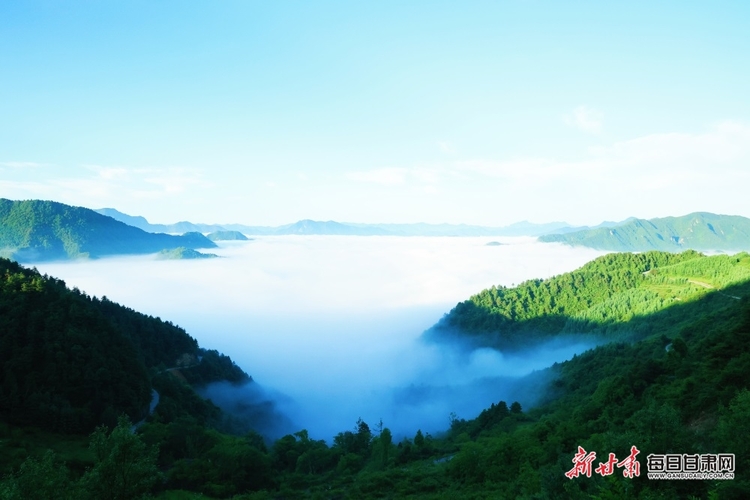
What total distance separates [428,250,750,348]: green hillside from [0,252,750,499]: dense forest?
1.01 m

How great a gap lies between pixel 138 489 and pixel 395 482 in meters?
30.1

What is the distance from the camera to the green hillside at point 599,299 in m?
102

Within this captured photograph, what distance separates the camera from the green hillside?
10200 cm

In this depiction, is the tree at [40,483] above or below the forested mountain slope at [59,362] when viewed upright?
above

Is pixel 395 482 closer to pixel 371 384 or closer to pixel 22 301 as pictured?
pixel 22 301

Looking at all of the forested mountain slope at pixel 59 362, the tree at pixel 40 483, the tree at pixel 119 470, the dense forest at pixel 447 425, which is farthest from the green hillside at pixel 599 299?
the forested mountain slope at pixel 59 362

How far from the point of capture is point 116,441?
26062 mm

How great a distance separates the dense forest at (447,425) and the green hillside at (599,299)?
1.01 meters

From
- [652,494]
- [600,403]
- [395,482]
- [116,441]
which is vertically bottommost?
[395,482]

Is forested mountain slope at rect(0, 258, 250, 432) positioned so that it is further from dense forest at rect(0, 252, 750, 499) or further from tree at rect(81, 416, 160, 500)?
tree at rect(81, 416, 160, 500)

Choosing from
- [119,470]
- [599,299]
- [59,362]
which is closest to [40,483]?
[119,470]

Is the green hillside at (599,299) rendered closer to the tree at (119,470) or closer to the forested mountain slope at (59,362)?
the tree at (119,470)

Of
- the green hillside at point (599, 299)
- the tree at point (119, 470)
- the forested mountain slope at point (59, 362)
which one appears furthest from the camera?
the green hillside at point (599, 299)

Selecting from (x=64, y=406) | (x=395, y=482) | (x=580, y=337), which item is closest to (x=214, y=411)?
(x=64, y=406)
